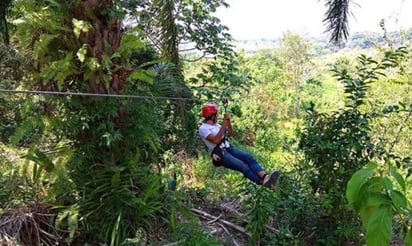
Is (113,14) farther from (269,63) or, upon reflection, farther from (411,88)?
(269,63)

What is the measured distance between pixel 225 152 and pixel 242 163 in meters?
0.18

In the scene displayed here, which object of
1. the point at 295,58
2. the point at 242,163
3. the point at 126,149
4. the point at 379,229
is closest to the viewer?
the point at 379,229

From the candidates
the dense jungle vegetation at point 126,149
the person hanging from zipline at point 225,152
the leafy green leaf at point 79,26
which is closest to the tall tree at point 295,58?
the dense jungle vegetation at point 126,149

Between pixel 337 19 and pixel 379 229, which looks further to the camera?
pixel 337 19

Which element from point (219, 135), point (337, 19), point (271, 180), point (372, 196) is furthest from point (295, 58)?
point (372, 196)

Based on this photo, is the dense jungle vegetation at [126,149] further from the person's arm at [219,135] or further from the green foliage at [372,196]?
the green foliage at [372,196]

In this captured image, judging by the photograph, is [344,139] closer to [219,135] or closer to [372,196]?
[219,135]

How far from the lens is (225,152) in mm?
3713

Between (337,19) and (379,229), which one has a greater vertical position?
(337,19)

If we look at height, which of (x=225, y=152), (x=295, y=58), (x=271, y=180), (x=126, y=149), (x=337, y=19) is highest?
(x=337, y=19)

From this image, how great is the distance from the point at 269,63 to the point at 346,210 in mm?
6655

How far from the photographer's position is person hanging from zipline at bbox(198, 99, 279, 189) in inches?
141

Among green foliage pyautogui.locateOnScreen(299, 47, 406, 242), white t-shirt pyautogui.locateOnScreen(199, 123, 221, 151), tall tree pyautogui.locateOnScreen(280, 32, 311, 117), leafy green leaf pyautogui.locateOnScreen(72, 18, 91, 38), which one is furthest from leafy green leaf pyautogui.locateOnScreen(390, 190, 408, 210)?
tall tree pyautogui.locateOnScreen(280, 32, 311, 117)

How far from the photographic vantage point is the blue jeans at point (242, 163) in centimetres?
359
